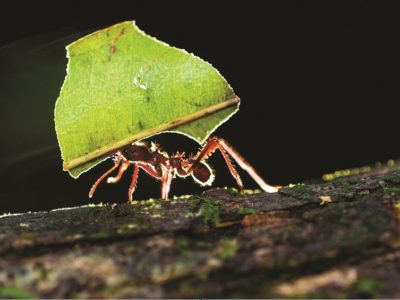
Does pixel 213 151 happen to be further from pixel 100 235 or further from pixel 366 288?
pixel 366 288

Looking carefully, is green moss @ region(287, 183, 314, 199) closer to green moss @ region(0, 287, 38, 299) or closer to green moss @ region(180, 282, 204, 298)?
green moss @ region(180, 282, 204, 298)

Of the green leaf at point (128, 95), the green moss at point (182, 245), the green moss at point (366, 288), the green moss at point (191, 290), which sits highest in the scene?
the green leaf at point (128, 95)

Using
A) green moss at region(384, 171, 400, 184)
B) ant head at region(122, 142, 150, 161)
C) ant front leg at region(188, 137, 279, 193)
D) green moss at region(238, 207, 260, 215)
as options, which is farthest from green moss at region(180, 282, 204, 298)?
ant head at region(122, 142, 150, 161)

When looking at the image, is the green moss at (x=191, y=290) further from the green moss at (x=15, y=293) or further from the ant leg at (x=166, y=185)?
the ant leg at (x=166, y=185)

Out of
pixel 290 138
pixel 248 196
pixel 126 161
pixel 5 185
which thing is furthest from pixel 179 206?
pixel 290 138

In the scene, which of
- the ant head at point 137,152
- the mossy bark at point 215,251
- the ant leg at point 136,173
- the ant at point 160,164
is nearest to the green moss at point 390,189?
the mossy bark at point 215,251

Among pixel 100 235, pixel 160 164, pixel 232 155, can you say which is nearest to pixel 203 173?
pixel 160 164
